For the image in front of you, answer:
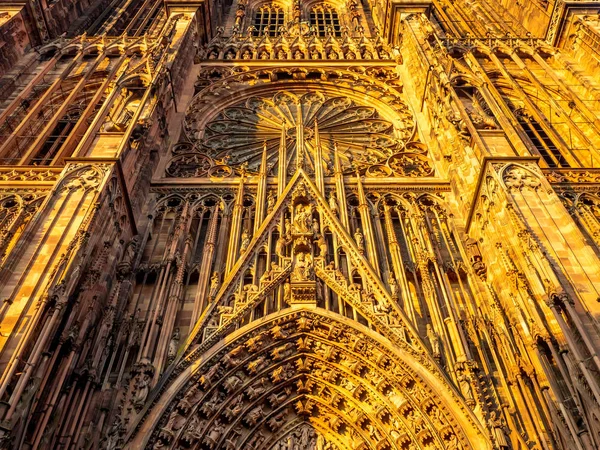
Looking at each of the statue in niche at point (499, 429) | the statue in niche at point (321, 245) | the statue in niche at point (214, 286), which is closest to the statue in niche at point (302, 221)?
the statue in niche at point (321, 245)

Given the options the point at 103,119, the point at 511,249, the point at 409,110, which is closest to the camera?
the point at 511,249

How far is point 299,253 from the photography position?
11.6 metres

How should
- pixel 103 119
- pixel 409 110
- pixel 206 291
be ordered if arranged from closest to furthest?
pixel 206 291
pixel 103 119
pixel 409 110

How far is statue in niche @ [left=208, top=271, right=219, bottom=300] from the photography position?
10828mm

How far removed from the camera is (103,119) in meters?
13.4

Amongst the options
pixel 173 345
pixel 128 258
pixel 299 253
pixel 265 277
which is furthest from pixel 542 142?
pixel 173 345

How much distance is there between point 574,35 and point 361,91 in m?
7.74

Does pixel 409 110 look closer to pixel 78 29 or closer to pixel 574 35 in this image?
pixel 574 35

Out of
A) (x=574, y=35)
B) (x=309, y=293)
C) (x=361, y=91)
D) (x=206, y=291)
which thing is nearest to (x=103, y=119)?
(x=206, y=291)

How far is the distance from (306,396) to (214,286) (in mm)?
2729

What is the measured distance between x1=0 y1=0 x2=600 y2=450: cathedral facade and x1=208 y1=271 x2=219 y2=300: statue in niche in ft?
0.35

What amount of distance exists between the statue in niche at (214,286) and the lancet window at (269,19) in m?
16.4

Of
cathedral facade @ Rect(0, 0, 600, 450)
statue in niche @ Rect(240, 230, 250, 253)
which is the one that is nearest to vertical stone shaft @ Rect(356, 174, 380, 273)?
cathedral facade @ Rect(0, 0, 600, 450)

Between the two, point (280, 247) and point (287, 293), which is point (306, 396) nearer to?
point (287, 293)
